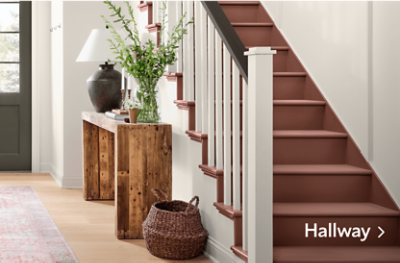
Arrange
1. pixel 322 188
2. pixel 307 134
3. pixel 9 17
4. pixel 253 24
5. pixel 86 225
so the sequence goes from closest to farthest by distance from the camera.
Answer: pixel 322 188 < pixel 307 134 < pixel 86 225 < pixel 253 24 < pixel 9 17

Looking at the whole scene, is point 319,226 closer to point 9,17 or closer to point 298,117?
point 298,117

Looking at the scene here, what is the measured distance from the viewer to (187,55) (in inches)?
122

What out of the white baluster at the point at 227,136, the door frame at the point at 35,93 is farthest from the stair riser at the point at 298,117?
the door frame at the point at 35,93

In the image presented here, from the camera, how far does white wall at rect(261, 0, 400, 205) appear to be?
2.58m

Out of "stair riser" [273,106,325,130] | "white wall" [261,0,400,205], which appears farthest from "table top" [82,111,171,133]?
"white wall" [261,0,400,205]

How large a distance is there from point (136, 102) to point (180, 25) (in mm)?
555

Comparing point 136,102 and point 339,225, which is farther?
point 136,102

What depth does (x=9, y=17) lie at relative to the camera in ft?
19.0

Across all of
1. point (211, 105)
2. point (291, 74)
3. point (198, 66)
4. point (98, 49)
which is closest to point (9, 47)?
point (98, 49)

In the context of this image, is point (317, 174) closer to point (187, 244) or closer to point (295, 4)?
point (187, 244)

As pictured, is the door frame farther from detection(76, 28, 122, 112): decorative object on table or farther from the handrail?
the handrail

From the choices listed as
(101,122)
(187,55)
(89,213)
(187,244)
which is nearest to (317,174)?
(187,244)

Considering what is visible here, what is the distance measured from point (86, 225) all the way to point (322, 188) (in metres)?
1.70

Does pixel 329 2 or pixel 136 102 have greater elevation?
pixel 329 2
